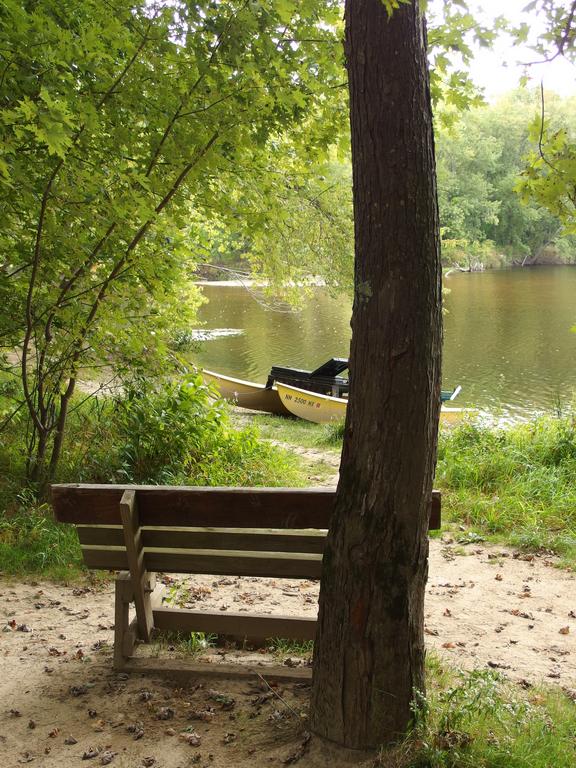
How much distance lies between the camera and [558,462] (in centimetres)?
729

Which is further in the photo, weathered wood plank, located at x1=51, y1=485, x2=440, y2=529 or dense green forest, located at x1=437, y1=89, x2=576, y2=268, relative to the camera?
dense green forest, located at x1=437, y1=89, x2=576, y2=268

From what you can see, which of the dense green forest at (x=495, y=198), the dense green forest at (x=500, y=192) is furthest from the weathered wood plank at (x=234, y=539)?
the dense green forest at (x=500, y=192)

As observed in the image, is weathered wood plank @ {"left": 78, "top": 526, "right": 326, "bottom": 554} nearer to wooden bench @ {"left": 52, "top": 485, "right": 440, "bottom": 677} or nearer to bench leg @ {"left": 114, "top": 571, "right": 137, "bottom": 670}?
wooden bench @ {"left": 52, "top": 485, "right": 440, "bottom": 677}

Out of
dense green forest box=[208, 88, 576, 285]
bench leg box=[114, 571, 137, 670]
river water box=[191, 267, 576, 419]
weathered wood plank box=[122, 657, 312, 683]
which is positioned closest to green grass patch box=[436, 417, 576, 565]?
weathered wood plank box=[122, 657, 312, 683]

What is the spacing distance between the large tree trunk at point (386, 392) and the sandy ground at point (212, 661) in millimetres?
389

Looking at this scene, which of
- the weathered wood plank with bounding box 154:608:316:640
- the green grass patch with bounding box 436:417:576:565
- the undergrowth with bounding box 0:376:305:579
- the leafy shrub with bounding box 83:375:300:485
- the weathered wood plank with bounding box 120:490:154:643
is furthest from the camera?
the leafy shrub with bounding box 83:375:300:485

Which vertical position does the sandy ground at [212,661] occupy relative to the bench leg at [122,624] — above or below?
below

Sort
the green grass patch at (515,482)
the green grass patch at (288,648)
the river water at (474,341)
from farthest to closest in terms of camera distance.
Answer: the river water at (474,341) → the green grass patch at (515,482) → the green grass patch at (288,648)

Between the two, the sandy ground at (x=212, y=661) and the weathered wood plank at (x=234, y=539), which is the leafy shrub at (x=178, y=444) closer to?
the sandy ground at (x=212, y=661)

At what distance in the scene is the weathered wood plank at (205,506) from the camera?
296 cm

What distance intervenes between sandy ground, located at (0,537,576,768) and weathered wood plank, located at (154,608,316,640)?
18 cm

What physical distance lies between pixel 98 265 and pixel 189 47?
200 centimetres

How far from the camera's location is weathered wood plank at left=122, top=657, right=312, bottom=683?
3.10m

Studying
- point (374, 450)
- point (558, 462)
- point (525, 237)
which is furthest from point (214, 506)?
point (525, 237)
